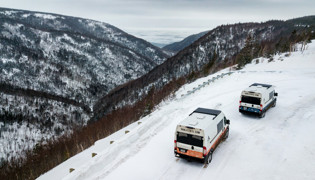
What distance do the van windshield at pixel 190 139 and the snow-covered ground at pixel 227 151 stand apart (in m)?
1.45

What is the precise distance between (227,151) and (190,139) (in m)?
3.21

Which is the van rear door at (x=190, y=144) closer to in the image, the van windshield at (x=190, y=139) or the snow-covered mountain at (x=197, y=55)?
the van windshield at (x=190, y=139)

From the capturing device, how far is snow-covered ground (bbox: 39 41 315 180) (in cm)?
1102

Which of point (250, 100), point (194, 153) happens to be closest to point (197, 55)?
point (250, 100)

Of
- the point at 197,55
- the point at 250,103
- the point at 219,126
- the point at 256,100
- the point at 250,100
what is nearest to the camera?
the point at 219,126

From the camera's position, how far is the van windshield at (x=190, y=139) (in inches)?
427

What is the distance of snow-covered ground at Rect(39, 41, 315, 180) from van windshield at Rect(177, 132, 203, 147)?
1454mm

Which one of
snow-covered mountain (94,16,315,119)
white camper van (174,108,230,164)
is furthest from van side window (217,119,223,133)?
snow-covered mountain (94,16,315,119)

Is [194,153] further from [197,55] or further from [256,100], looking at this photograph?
[197,55]

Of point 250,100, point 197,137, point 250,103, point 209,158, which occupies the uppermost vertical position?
point 250,100

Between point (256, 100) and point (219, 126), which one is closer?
point (219, 126)

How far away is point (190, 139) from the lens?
436 inches

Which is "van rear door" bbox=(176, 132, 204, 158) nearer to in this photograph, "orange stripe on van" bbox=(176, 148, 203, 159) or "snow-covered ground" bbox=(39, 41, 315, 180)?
"orange stripe on van" bbox=(176, 148, 203, 159)

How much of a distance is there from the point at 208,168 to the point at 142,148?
445cm
